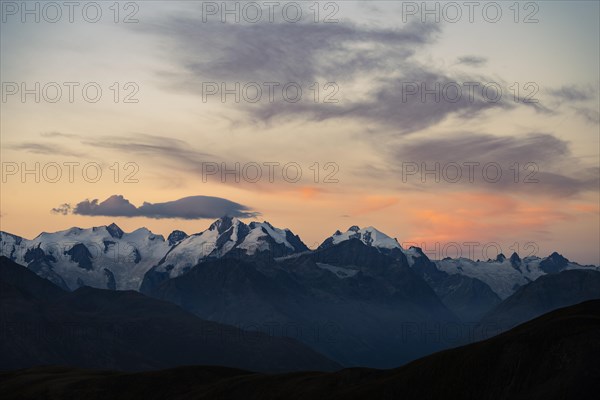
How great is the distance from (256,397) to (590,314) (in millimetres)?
79611

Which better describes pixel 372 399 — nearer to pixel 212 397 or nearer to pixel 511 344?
pixel 511 344

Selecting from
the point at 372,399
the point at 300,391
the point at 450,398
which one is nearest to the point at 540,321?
the point at 450,398

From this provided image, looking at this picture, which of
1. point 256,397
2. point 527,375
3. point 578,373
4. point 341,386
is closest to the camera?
point 578,373

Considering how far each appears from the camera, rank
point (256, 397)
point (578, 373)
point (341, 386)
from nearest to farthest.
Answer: point (578, 373) → point (341, 386) → point (256, 397)

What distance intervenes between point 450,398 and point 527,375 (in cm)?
1629

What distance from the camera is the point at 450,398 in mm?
143625

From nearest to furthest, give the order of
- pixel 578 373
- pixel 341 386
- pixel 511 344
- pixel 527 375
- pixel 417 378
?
1. pixel 578 373
2. pixel 527 375
3. pixel 511 344
4. pixel 417 378
5. pixel 341 386

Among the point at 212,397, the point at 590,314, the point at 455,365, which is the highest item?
the point at 590,314

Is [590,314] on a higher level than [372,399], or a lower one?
higher

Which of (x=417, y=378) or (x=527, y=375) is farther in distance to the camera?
(x=417, y=378)

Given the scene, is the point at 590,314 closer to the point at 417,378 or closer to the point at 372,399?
the point at 417,378

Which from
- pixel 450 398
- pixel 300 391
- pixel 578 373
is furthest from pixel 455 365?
pixel 300 391

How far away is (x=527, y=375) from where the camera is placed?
133 m

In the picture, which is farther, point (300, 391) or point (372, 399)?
point (300, 391)
